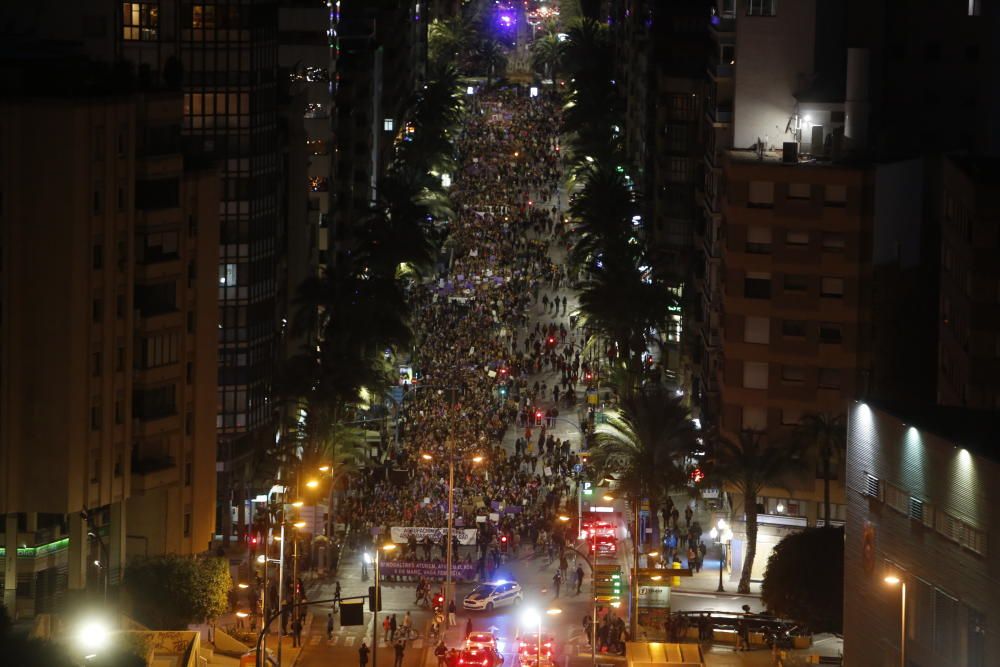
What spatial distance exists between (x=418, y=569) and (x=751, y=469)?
566 inches

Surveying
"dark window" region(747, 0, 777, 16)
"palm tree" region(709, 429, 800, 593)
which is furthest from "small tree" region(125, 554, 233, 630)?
"dark window" region(747, 0, 777, 16)

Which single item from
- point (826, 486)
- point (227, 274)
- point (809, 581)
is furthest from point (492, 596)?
point (227, 274)

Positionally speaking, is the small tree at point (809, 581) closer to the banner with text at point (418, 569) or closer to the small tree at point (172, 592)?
the banner with text at point (418, 569)

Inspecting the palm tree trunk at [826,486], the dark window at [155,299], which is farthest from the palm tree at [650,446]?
the dark window at [155,299]

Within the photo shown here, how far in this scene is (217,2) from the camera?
348ft

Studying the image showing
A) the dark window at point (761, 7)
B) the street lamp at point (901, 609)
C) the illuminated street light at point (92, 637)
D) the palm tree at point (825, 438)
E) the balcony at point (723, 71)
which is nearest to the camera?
the street lamp at point (901, 609)

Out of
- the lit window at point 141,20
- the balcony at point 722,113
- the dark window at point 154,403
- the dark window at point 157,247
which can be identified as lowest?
the dark window at point 154,403

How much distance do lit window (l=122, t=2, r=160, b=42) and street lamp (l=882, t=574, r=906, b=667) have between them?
52.7 meters

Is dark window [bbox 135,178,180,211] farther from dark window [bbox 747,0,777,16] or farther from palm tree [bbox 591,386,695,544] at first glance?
dark window [bbox 747,0,777,16]

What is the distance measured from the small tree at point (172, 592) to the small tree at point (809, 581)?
20.2 m

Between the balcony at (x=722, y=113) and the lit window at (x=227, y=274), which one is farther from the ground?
the balcony at (x=722, y=113)

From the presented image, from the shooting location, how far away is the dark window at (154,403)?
282 ft

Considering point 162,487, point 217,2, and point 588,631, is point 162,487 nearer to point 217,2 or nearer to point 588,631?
point 588,631

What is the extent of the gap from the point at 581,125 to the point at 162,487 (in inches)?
4440
